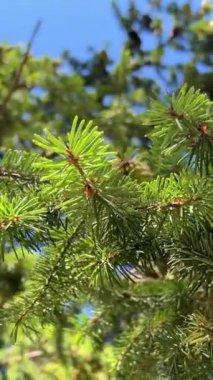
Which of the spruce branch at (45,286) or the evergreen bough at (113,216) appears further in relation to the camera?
the spruce branch at (45,286)

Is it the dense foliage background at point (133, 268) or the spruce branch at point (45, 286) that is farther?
the spruce branch at point (45, 286)

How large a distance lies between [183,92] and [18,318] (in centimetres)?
59

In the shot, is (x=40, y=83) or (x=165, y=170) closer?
(x=165, y=170)

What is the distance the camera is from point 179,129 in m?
1.04

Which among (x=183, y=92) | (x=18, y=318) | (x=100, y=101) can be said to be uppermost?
(x=100, y=101)

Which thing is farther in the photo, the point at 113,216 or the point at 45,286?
the point at 45,286

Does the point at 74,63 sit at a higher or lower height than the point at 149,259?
higher

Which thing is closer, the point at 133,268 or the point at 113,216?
the point at 113,216

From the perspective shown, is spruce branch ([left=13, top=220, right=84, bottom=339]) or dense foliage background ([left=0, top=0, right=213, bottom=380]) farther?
spruce branch ([left=13, top=220, right=84, bottom=339])

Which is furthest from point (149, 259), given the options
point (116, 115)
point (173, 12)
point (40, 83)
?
point (173, 12)

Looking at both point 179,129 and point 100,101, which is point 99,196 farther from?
point 100,101

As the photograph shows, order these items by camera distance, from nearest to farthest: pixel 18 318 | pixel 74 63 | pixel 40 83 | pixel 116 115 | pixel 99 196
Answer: pixel 99 196, pixel 18 318, pixel 116 115, pixel 40 83, pixel 74 63

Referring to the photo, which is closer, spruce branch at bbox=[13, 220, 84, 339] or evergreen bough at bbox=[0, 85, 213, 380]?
evergreen bough at bbox=[0, 85, 213, 380]

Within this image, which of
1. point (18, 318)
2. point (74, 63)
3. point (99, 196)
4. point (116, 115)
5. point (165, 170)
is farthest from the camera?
point (74, 63)
